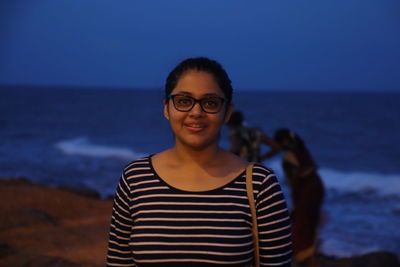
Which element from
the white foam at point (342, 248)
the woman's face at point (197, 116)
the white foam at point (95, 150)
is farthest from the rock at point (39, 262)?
the white foam at point (95, 150)

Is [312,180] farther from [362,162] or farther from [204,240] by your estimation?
[362,162]

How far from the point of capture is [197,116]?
77.4 inches

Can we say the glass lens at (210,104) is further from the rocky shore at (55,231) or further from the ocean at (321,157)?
the rocky shore at (55,231)

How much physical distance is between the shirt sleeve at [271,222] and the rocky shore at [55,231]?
4.10 meters

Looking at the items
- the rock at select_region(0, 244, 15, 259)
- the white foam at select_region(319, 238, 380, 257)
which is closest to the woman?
the rock at select_region(0, 244, 15, 259)

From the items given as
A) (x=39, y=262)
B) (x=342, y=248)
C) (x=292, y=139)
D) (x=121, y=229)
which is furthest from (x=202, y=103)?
(x=342, y=248)

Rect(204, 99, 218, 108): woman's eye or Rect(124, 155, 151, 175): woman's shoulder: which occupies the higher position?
Rect(204, 99, 218, 108): woman's eye

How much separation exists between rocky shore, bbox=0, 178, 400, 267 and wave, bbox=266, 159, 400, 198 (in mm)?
9288

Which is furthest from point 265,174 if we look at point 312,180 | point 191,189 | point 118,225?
point 312,180

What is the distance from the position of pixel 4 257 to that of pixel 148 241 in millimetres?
4687

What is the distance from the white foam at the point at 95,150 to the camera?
2608 centimetres

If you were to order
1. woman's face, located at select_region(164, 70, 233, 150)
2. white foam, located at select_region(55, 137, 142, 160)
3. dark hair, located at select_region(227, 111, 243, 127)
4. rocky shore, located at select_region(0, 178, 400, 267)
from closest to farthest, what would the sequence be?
1. woman's face, located at select_region(164, 70, 233, 150)
2. rocky shore, located at select_region(0, 178, 400, 267)
3. dark hair, located at select_region(227, 111, 243, 127)
4. white foam, located at select_region(55, 137, 142, 160)

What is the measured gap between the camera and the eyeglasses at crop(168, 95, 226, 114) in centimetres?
199

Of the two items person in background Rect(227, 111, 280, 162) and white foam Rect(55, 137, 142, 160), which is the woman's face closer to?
person in background Rect(227, 111, 280, 162)
